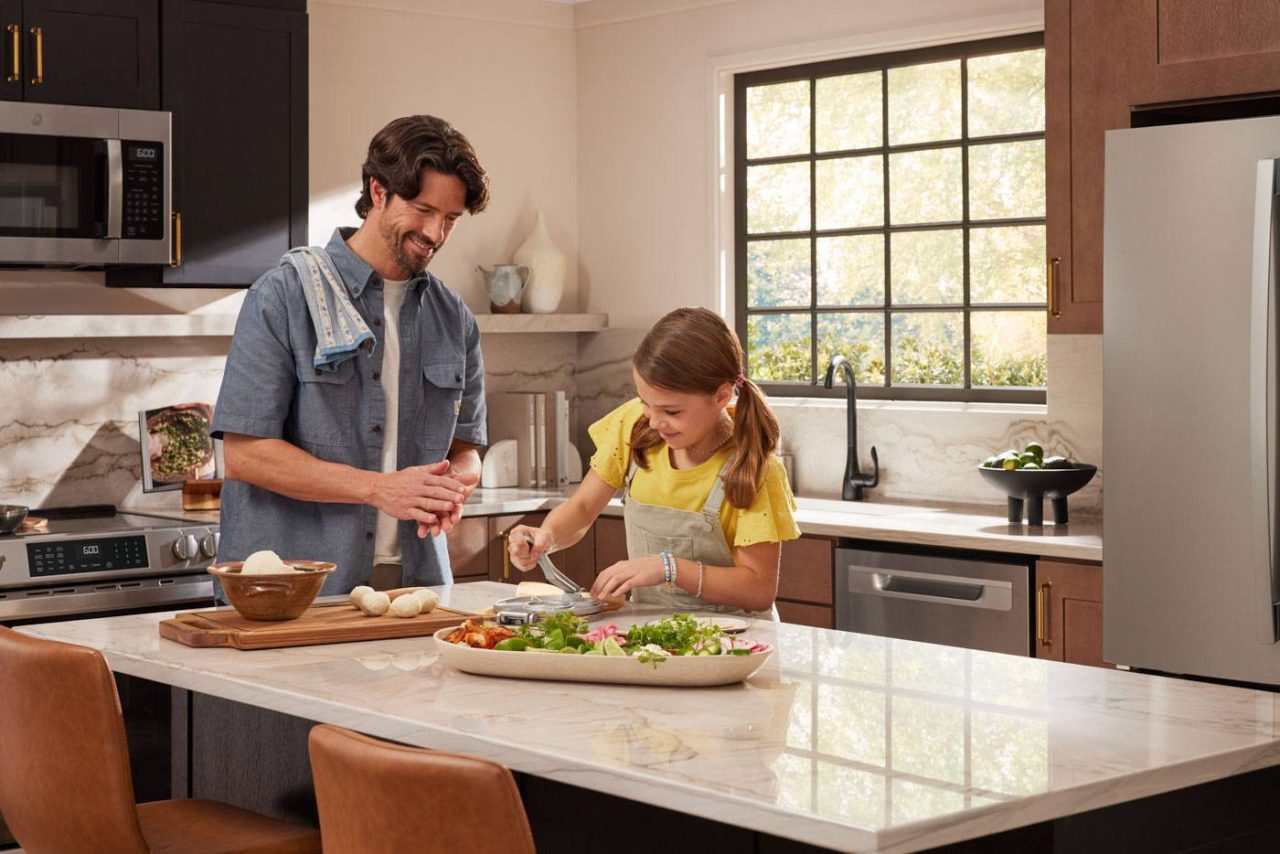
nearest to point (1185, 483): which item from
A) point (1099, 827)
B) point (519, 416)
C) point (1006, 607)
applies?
point (1006, 607)

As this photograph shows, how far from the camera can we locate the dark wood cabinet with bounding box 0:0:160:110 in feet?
13.6

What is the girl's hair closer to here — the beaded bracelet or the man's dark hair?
the beaded bracelet

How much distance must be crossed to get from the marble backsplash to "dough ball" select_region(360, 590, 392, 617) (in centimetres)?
241

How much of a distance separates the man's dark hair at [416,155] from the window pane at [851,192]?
2.56 metres

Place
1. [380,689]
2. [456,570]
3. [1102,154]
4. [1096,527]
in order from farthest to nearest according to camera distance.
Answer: [456,570] < [1096,527] < [1102,154] < [380,689]

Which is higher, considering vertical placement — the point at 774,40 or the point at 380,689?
the point at 774,40

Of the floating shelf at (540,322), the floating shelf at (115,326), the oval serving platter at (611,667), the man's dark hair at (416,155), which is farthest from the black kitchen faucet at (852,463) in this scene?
the oval serving platter at (611,667)

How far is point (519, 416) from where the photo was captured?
5.55 metres

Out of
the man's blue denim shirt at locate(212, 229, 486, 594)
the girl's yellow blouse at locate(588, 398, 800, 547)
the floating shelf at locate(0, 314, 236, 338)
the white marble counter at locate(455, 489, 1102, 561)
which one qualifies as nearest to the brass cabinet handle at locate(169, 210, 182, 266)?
the floating shelf at locate(0, 314, 236, 338)

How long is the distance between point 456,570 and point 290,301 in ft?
6.71

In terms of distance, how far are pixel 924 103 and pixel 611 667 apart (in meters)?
3.36

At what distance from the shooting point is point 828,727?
6.33 ft

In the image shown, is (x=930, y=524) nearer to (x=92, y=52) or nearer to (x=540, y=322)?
(x=540, y=322)

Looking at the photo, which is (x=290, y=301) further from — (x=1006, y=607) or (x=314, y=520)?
(x=1006, y=607)
